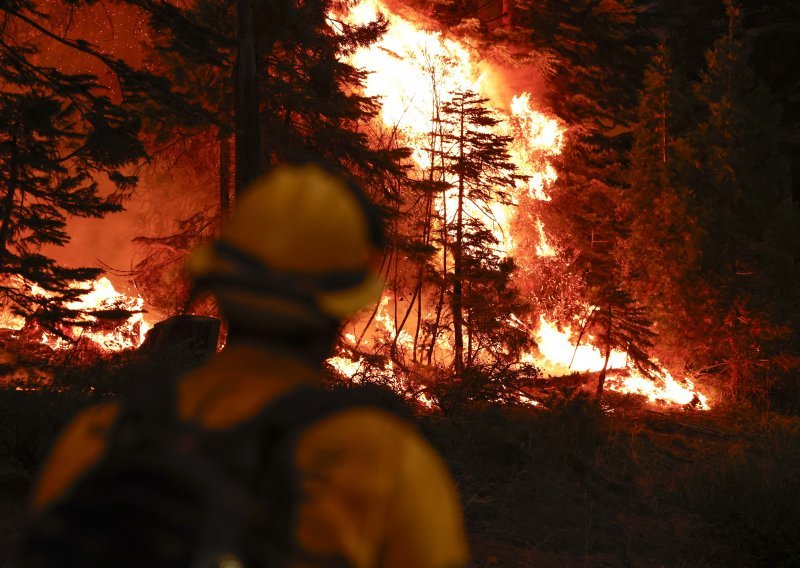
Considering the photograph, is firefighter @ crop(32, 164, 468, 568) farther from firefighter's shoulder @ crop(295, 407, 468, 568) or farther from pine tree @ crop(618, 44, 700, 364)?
pine tree @ crop(618, 44, 700, 364)

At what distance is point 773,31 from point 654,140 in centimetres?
904

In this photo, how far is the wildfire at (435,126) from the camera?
2106 cm

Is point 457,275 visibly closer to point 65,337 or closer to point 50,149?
point 50,149

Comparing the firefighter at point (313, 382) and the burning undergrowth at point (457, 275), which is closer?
the firefighter at point (313, 382)

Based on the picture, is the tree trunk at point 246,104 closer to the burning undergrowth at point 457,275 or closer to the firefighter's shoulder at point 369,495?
the burning undergrowth at point 457,275

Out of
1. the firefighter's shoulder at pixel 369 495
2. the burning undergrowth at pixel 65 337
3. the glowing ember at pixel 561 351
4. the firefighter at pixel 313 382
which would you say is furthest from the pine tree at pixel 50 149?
the glowing ember at pixel 561 351

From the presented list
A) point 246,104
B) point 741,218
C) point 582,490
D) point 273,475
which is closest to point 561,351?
point 741,218

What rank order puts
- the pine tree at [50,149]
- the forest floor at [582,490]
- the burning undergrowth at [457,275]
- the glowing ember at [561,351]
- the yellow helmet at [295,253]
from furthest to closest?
the glowing ember at [561,351] → the burning undergrowth at [457,275] → the pine tree at [50,149] → the forest floor at [582,490] → the yellow helmet at [295,253]

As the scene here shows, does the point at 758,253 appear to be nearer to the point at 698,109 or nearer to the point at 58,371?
the point at 698,109

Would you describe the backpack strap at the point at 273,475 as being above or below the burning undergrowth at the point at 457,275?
below

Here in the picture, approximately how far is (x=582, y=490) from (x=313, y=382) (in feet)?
30.6

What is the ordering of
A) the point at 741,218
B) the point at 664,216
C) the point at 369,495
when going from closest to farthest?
the point at 369,495 → the point at 741,218 → the point at 664,216

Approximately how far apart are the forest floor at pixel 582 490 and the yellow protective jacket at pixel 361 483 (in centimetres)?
499

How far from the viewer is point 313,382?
125 cm
